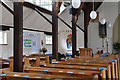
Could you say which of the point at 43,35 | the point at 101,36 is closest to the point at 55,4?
the point at 43,35

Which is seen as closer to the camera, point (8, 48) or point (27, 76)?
point (27, 76)

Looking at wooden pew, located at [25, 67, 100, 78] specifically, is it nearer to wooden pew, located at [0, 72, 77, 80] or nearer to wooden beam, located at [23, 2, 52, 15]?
wooden pew, located at [0, 72, 77, 80]

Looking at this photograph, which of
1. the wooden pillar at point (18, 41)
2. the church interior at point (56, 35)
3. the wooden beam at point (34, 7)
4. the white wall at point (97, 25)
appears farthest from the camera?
the white wall at point (97, 25)

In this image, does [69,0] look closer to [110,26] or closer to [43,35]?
[43,35]

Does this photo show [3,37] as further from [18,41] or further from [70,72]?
[70,72]

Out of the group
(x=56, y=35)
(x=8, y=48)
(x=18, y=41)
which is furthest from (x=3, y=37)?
(x=18, y=41)

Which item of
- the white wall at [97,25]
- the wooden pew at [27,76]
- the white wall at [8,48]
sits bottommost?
the wooden pew at [27,76]

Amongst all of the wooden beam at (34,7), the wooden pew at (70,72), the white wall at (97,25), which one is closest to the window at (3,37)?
the wooden beam at (34,7)

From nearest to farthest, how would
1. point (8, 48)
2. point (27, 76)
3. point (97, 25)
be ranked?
point (27, 76) → point (8, 48) → point (97, 25)

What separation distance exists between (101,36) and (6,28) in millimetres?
7516

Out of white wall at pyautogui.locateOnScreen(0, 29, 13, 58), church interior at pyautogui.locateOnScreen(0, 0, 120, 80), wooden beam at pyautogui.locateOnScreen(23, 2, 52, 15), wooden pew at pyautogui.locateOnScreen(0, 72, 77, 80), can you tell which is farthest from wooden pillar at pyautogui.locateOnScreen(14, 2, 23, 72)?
white wall at pyautogui.locateOnScreen(0, 29, 13, 58)

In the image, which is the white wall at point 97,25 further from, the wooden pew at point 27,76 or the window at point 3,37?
the wooden pew at point 27,76

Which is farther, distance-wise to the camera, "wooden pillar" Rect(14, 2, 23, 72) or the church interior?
the church interior

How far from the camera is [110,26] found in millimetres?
12859
